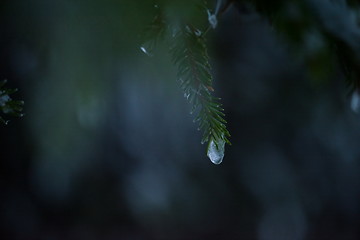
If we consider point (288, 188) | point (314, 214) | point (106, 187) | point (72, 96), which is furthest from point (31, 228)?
point (72, 96)

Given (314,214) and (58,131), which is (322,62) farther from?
(314,214)

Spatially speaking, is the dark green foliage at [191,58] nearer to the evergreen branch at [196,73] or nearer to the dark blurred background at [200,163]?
the evergreen branch at [196,73]

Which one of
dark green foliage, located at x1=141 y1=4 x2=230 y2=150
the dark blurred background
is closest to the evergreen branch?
dark green foliage, located at x1=141 y1=4 x2=230 y2=150

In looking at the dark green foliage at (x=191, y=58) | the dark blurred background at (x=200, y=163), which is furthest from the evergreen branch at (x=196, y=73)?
→ the dark blurred background at (x=200, y=163)

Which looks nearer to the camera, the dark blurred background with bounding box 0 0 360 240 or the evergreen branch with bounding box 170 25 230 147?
the evergreen branch with bounding box 170 25 230 147

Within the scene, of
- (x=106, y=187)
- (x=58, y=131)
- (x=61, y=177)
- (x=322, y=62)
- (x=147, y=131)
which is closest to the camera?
(x=322, y=62)

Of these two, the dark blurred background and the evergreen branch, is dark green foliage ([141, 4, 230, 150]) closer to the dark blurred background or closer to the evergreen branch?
the evergreen branch
